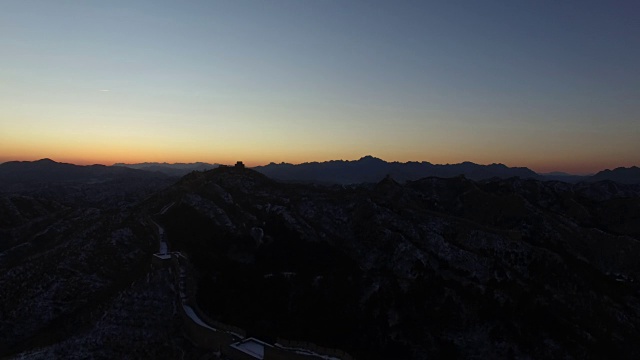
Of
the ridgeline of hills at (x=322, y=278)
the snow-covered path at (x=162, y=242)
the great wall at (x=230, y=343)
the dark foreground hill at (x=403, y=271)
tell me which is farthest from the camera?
the snow-covered path at (x=162, y=242)

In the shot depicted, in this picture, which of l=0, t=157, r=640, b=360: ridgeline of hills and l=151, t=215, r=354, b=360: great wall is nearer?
l=151, t=215, r=354, b=360: great wall

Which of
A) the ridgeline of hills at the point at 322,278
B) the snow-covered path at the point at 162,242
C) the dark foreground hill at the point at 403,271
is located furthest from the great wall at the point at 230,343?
the snow-covered path at the point at 162,242

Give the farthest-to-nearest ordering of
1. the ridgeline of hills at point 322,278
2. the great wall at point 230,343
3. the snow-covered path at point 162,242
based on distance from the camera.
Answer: the snow-covered path at point 162,242 < the ridgeline of hills at point 322,278 < the great wall at point 230,343

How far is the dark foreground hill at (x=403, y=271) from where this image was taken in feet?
187

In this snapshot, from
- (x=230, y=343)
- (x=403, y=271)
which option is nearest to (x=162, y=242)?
(x=230, y=343)

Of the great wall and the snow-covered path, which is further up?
the snow-covered path

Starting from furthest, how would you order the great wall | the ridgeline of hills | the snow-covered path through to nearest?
the snow-covered path → the ridgeline of hills → the great wall

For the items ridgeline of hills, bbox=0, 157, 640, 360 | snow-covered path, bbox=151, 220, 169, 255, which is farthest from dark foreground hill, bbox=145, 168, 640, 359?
snow-covered path, bbox=151, 220, 169, 255

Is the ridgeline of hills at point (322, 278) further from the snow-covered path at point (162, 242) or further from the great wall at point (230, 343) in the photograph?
the great wall at point (230, 343)

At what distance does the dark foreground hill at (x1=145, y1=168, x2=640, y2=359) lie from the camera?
5688 cm

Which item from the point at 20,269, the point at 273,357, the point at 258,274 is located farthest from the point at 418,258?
the point at 20,269

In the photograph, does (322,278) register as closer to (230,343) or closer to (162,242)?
(230,343)

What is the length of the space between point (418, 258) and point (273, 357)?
1575 inches

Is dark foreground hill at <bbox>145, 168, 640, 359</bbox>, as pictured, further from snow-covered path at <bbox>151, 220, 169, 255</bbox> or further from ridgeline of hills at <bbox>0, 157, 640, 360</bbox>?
snow-covered path at <bbox>151, 220, 169, 255</bbox>
